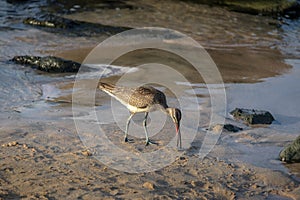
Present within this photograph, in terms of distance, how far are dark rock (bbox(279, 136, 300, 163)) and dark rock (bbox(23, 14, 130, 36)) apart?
326 inches

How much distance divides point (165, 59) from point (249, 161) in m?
5.15

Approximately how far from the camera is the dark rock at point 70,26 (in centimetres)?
1416

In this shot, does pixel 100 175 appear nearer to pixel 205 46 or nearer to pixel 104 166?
pixel 104 166

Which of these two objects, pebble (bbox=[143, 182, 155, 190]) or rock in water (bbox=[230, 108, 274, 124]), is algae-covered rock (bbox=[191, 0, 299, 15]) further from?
pebble (bbox=[143, 182, 155, 190])

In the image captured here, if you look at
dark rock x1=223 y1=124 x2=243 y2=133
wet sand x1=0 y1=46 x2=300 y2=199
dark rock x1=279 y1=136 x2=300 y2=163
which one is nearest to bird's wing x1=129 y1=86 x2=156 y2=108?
wet sand x1=0 y1=46 x2=300 y2=199

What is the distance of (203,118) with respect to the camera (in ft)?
26.6

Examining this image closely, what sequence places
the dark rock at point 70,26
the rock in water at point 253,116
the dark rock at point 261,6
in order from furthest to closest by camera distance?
the dark rock at point 261,6 → the dark rock at point 70,26 → the rock in water at point 253,116

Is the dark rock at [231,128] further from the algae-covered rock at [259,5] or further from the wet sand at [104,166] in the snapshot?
the algae-covered rock at [259,5]

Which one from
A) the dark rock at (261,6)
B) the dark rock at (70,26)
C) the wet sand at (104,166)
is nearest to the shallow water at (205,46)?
the wet sand at (104,166)

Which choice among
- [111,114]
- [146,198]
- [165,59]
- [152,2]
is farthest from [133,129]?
[152,2]

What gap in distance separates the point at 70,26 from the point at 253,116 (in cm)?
760

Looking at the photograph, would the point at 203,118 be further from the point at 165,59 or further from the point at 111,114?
the point at 165,59

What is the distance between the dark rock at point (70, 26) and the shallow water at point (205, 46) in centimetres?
34

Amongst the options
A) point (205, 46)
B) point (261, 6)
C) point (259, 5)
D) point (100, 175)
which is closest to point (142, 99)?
point (100, 175)
